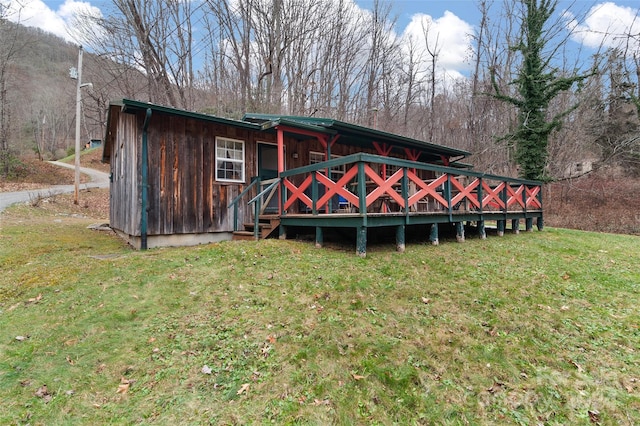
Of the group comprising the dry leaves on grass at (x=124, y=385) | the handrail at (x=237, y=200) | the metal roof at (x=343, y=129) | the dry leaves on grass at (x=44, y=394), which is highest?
the metal roof at (x=343, y=129)

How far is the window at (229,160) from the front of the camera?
7785 mm

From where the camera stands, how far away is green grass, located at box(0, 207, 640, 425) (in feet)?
7.43

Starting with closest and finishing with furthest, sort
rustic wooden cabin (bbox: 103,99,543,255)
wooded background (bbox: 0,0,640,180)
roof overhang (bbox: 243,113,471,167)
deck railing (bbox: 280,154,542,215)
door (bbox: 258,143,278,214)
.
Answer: deck railing (bbox: 280,154,542,215) → rustic wooden cabin (bbox: 103,99,543,255) → roof overhang (bbox: 243,113,471,167) → door (bbox: 258,143,278,214) → wooded background (bbox: 0,0,640,180)

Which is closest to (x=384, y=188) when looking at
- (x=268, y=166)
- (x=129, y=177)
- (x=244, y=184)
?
(x=244, y=184)

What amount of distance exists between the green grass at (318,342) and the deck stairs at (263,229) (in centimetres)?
187

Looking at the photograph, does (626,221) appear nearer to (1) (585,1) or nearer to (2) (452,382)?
(1) (585,1)

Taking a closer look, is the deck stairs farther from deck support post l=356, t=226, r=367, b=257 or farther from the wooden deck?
deck support post l=356, t=226, r=367, b=257

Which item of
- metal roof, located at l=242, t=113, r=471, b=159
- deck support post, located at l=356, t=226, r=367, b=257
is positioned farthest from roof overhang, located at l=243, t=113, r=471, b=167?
deck support post, located at l=356, t=226, r=367, b=257

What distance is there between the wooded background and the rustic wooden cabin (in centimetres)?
905

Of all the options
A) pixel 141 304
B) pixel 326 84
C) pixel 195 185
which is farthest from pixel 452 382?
pixel 326 84

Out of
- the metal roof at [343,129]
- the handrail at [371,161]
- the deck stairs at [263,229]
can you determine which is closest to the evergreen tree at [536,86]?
the metal roof at [343,129]

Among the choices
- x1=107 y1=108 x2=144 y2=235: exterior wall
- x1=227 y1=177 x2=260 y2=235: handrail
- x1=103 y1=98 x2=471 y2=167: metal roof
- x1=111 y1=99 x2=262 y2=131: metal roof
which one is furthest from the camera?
x1=227 y1=177 x2=260 y2=235: handrail

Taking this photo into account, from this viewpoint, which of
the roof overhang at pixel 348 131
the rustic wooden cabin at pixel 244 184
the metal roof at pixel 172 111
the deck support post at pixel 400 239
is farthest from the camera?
the roof overhang at pixel 348 131

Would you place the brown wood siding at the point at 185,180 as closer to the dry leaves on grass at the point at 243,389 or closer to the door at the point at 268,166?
the door at the point at 268,166
